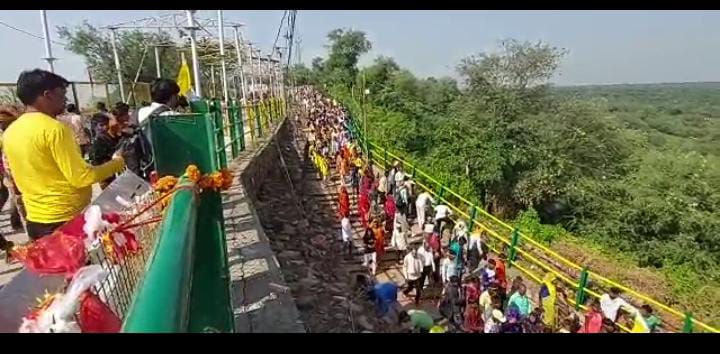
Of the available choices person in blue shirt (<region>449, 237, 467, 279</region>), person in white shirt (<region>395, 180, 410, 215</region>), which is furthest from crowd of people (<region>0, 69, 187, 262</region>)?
person in white shirt (<region>395, 180, 410, 215</region>)

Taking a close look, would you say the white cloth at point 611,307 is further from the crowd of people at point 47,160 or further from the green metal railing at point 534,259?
the crowd of people at point 47,160

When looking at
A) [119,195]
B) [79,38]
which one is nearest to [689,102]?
[79,38]

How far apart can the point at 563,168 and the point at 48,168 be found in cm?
2224

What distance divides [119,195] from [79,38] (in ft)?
84.1

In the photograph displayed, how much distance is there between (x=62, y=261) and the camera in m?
1.68

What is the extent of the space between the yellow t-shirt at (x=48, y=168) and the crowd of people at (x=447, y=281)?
3.02 meters

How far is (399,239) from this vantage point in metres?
11.1

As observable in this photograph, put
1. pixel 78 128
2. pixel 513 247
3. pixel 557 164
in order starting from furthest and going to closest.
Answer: pixel 557 164
pixel 513 247
pixel 78 128

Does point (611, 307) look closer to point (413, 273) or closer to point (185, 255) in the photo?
point (413, 273)

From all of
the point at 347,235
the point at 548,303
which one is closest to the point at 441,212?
the point at 347,235

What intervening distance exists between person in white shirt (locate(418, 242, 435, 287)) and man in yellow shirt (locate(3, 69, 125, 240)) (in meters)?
7.57

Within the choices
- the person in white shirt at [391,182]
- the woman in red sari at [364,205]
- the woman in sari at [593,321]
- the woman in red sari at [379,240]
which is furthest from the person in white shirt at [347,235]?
the woman in sari at [593,321]

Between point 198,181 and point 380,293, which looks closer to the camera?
point 198,181
